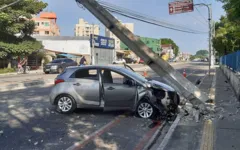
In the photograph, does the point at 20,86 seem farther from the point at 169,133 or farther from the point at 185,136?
the point at 185,136

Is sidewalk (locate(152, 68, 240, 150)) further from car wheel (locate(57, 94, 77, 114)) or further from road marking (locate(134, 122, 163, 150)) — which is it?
car wheel (locate(57, 94, 77, 114))

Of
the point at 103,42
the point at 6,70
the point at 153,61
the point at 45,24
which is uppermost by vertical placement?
the point at 45,24

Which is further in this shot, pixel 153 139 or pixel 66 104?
pixel 66 104

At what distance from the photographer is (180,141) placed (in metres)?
6.27

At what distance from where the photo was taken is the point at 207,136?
Result: 6625 mm

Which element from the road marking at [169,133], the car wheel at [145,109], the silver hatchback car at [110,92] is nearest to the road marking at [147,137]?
the road marking at [169,133]

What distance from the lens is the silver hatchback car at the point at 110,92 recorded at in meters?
8.36

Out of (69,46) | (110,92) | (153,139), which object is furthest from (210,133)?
(69,46)

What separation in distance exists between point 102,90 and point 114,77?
0.58m

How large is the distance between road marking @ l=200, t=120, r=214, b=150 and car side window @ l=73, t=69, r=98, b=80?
3402mm

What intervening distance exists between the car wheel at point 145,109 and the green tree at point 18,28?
30.1 metres

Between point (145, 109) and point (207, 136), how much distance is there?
7.11ft

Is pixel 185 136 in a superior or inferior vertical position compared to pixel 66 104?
inferior

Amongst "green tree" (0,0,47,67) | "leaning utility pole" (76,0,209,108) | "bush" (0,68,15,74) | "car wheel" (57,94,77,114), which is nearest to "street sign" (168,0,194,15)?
"leaning utility pole" (76,0,209,108)
